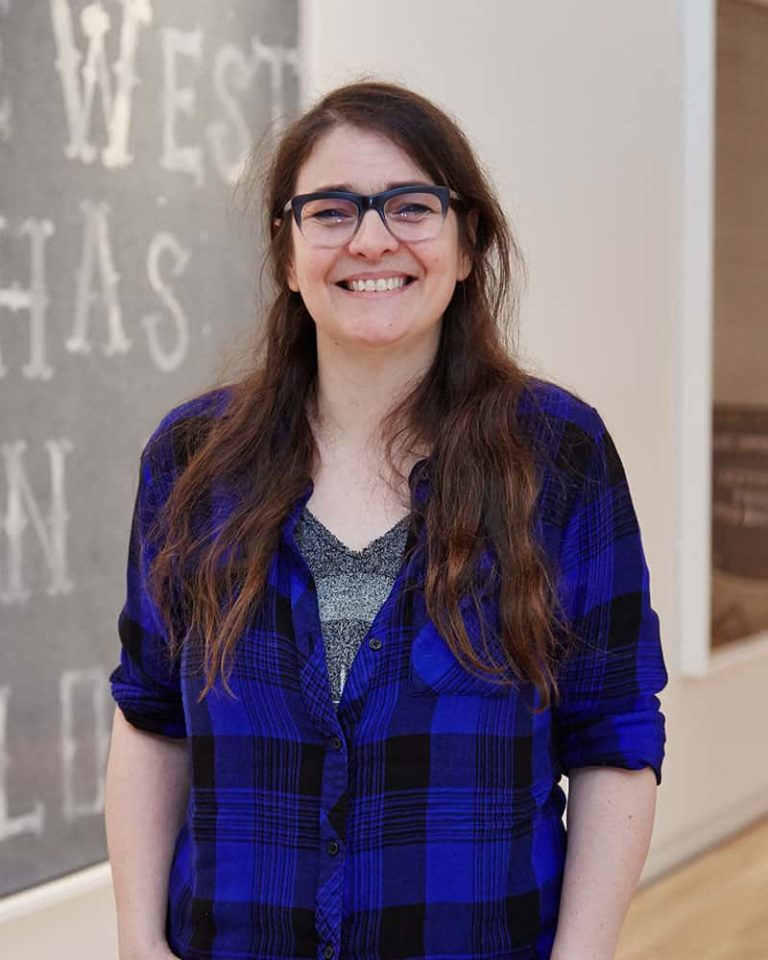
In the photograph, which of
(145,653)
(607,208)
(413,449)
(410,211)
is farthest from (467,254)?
(607,208)

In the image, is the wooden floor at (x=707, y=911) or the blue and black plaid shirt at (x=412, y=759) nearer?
the blue and black plaid shirt at (x=412, y=759)

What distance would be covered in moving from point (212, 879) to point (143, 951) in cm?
18

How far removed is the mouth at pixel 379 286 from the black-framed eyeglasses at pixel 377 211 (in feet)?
0.14

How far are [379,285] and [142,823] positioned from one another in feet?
2.26

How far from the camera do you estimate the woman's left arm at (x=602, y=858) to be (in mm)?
1499

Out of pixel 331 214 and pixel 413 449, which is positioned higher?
pixel 331 214

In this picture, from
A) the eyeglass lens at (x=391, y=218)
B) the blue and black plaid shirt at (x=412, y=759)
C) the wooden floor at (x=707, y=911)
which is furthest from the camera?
the wooden floor at (x=707, y=911)

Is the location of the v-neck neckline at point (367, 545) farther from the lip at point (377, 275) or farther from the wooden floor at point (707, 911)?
the wooden floor at point (707, 911)

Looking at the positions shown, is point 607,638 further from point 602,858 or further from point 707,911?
point 707,911

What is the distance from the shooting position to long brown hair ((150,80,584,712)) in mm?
1471

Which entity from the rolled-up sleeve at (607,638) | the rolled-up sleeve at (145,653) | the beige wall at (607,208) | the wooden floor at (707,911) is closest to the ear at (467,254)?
the rolled-up sleeve at (607,638)

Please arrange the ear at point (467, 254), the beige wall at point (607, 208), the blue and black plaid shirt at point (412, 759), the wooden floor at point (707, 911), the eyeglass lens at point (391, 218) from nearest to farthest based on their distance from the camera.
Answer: the blue and black plaid shirt at point (412, 759) → the eyeglass lens at point (391, 218) → the ear at point (467, 254) → the beige wall at point (607, 208) → the wooden floor at point (707, 911)

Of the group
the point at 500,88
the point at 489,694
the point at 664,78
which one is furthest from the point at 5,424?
the point at 664,78

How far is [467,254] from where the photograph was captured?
1664mm
